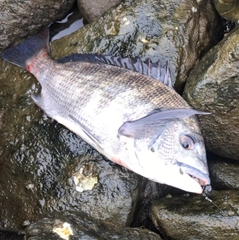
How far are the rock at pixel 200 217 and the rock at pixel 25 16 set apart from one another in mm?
2426

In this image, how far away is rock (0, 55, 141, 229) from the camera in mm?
3865

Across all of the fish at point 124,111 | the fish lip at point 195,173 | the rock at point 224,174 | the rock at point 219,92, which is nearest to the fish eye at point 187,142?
the fish at point 124,111

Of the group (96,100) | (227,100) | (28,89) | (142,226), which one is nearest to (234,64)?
(227,100)

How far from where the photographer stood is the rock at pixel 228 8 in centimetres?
415

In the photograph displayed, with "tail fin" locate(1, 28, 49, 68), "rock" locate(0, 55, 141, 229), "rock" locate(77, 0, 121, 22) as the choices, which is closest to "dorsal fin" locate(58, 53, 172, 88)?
"tail fin" locate(1, 28, 49, 68)

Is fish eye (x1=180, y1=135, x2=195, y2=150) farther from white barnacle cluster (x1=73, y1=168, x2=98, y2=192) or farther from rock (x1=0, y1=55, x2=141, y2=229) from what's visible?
white barnacle cluster (x1=73, y1=168, x2=98, y2=192)

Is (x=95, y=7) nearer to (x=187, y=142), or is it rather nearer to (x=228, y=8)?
(x=228, y=8)

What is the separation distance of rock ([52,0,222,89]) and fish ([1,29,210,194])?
1.48 ft

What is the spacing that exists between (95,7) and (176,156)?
86.7 inches

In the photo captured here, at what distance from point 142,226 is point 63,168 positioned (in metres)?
0.99

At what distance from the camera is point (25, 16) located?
4543 millimetres

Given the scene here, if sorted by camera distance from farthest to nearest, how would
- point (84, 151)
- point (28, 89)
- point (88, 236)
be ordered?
point (28, 89)
point (84, 151)
point (88, 236)

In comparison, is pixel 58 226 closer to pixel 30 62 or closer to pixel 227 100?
pixel 30 62

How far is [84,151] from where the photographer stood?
4.01 metres
